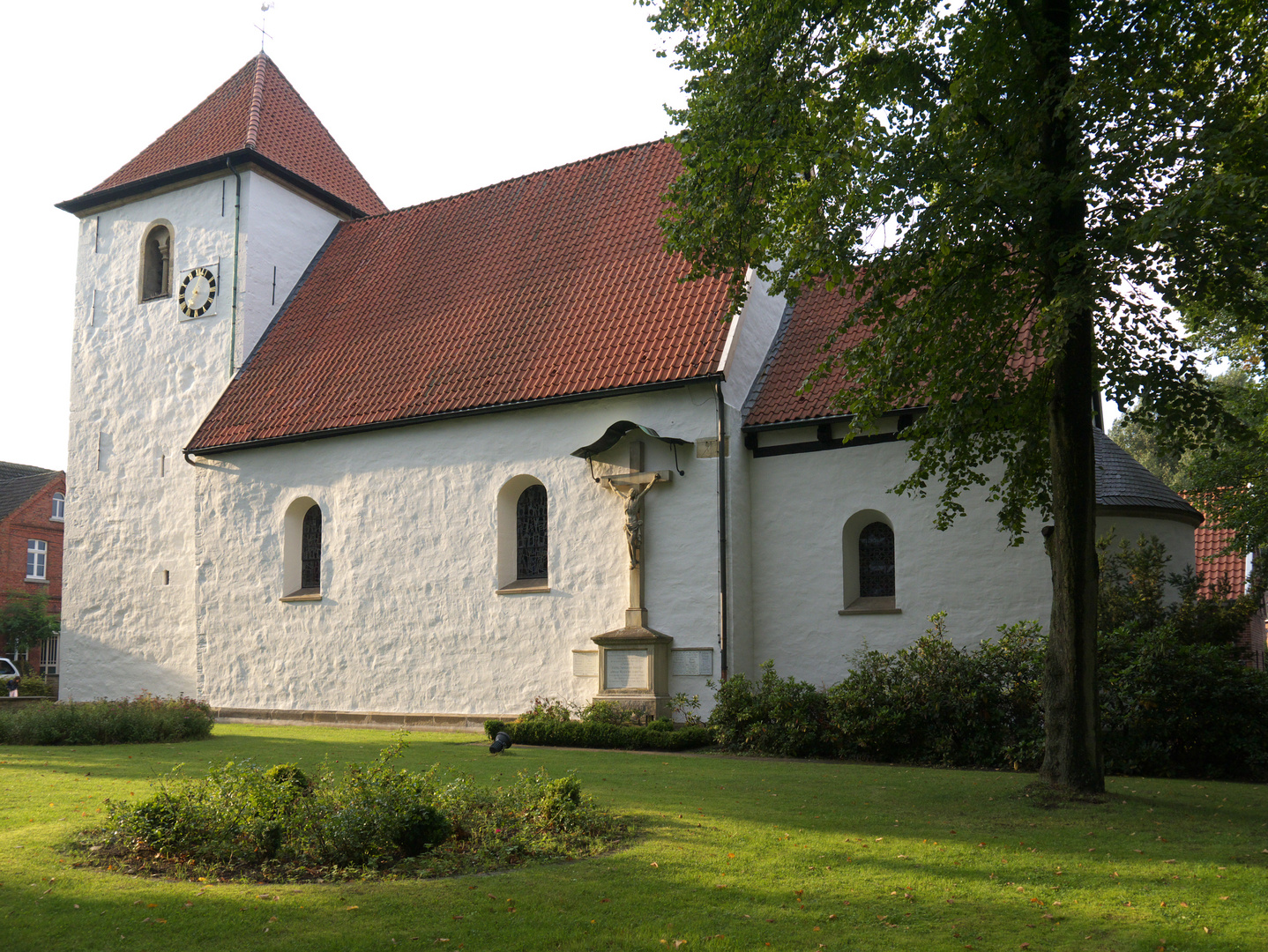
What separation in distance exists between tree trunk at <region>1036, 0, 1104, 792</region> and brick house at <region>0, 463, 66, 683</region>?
37.7m

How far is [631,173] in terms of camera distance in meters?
21.0

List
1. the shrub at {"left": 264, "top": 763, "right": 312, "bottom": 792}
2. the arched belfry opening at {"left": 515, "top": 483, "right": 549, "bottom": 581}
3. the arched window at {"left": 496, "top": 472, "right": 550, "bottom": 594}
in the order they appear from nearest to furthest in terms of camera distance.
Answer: the shrub at {"left": 264, "top": 763, "right": 312, "bottom": 792}, the arched window at {"left": 496, "top": 472, "right": 550, "bottom": 594}, the arched belfry opening at {"left": 515, "top": 483, "right": 549, "bottom": 581}

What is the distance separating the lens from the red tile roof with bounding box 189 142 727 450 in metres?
17.5

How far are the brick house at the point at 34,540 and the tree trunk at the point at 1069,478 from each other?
37.7 metres

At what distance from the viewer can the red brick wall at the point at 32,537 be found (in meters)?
38.2

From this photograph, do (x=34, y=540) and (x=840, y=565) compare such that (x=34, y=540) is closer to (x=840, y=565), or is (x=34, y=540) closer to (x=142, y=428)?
(x=142, y=428)

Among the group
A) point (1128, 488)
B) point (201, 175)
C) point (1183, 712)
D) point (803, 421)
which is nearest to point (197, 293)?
point (201, 175)

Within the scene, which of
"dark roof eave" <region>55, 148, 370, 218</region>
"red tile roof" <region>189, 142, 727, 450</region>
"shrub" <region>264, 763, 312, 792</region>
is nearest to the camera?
"shrub" <region>264, 763, 312, 792</region>

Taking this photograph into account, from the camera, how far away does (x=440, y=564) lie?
1853 centimetres

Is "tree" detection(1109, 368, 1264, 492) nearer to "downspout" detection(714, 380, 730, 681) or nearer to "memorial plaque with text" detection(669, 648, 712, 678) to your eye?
"downspout" detection(714, 380, 730, 681)

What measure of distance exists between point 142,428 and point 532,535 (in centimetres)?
1112

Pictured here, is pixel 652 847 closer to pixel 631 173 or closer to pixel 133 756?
pixel 133 756

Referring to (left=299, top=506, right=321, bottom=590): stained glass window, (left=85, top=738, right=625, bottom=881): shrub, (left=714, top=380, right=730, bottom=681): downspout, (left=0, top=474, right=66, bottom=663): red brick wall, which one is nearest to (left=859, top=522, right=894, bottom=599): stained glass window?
(left=714, top=380, right=730, bottom=681): downspout

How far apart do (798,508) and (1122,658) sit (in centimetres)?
571
